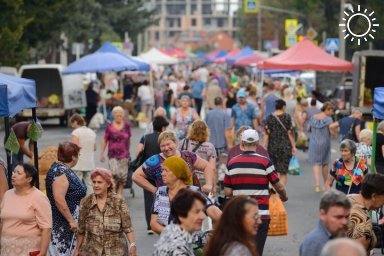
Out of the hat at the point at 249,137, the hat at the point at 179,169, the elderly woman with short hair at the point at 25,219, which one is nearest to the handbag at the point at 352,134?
the hat at the point at 249,137

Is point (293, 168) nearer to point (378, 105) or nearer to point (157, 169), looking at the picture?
point (378, 105)

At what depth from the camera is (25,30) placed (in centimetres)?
4344

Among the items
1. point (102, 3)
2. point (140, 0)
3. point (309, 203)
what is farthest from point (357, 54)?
point (140, 0)

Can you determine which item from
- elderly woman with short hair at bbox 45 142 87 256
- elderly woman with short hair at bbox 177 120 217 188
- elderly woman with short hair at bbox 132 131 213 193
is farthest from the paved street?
elderly woman with short hair at bbox 45 142 87 256

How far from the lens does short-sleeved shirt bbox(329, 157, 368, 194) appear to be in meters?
13.1

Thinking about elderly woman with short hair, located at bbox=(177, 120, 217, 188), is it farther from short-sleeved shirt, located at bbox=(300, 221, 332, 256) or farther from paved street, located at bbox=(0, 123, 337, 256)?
short-sleeved shirt, located at bbox=(300, 221, 332, 256)

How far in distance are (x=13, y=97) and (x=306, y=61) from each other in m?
17.5

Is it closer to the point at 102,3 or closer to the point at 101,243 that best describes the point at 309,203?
the point at 101,243

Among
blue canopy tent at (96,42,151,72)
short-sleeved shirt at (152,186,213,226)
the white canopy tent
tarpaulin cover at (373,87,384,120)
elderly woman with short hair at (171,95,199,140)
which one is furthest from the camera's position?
the white canopy tent

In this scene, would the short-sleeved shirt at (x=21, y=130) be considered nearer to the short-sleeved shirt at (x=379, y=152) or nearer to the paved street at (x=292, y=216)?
the paved street at (x=292, y=216)

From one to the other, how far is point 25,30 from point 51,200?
111 feet

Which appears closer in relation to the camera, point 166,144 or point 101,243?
point 101,243

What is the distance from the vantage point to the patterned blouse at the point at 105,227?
920 centimetres

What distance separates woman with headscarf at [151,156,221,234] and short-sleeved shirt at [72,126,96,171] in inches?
301
